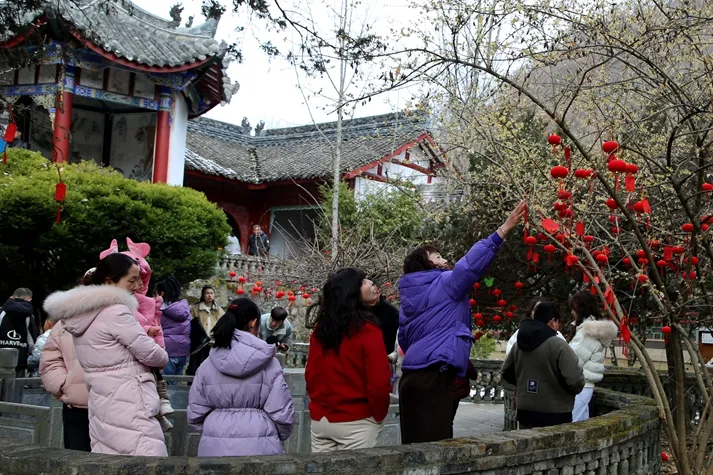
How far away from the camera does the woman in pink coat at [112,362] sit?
3504 millimetres

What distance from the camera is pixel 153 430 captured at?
3.56 m

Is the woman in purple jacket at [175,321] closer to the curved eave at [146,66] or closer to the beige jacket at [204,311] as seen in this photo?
the beige jacket at [204,311]

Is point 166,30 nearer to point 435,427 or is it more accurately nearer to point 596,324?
point 596,324

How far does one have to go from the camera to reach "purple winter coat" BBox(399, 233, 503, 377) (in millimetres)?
3826

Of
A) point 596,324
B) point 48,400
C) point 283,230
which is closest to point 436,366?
point 596,324

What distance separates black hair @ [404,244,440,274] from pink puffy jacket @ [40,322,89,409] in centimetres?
175

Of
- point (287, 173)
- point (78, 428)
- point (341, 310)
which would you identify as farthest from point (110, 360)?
point (287, 173)

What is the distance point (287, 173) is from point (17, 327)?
14137 millimetres

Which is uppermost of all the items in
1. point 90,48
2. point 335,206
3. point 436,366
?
point 90,48

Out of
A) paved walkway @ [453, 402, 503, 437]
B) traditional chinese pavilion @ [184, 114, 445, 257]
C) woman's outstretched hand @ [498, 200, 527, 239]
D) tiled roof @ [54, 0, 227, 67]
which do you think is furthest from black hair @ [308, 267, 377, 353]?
traditional chinese pavilion @ [184, 114, 445, 257]

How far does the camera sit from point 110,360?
3.52 m

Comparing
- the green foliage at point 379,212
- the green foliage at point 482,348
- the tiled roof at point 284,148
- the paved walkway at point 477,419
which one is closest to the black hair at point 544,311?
the paved walkway at point 477,419

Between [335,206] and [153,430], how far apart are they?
11.9 meters

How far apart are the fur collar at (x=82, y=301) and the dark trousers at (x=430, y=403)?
1.48 metres
